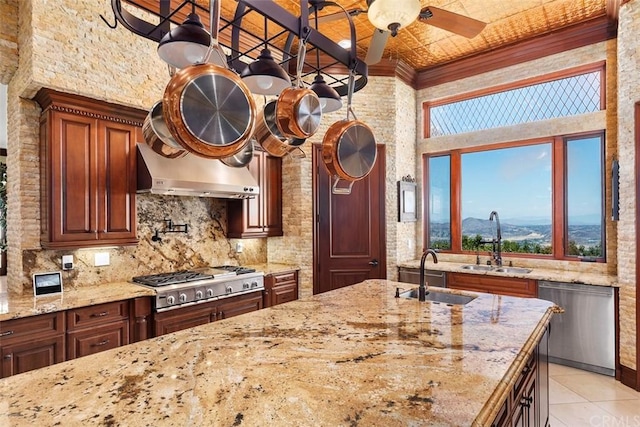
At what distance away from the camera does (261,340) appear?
1677 millimetres

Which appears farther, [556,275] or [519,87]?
[519,87]

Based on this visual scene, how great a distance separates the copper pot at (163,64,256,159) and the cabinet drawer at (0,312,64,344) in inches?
84.2

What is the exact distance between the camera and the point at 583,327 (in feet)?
11.8

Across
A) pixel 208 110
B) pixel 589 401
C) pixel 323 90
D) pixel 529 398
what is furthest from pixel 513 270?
pixel 208 110

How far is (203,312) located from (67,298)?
3.58 feet

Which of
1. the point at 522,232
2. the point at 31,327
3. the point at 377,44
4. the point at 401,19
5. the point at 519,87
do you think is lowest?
the point at 31,327

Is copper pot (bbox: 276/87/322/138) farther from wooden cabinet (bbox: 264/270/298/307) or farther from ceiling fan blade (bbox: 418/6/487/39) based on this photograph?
wooden cabinet (bbox: 264/270/298/307)

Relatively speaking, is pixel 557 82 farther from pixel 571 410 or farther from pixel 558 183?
pixel 571 410

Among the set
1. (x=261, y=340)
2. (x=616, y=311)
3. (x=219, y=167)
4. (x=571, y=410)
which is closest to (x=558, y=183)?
(x=616, y=311)

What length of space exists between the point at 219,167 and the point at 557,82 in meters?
3.98

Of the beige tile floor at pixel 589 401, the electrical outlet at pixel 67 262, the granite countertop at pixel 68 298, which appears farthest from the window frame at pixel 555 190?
the electrical outlet at pixel 67 262

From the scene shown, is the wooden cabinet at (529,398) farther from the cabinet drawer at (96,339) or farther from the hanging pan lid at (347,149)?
the cabinet drawer at (96,339)

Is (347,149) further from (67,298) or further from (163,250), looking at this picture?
(163,250)

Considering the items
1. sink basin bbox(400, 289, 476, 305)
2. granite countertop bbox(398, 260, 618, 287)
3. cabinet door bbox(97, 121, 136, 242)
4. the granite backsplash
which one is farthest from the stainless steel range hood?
granite countertop bbox(398, 260, 618, 287)
